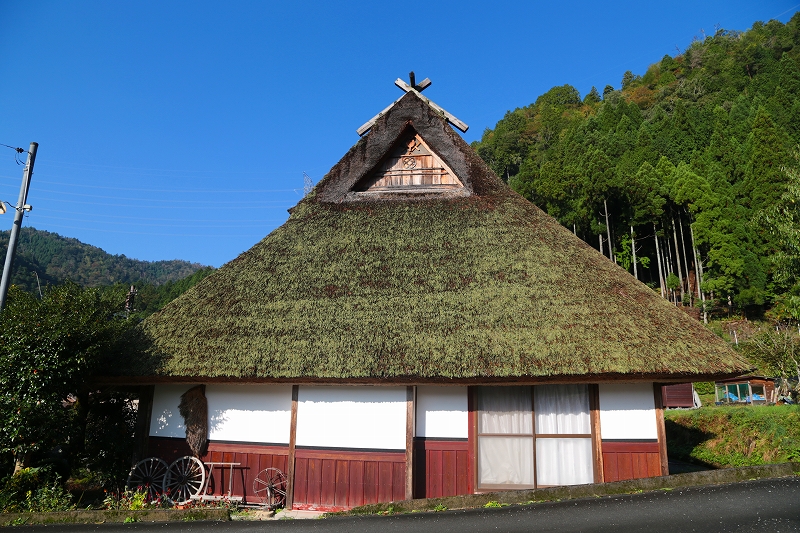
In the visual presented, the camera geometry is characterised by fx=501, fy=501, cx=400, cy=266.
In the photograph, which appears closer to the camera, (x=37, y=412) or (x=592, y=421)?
(x=37, y=412)

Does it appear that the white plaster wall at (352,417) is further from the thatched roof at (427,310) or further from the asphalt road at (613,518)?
the asphalt road at (613,518)

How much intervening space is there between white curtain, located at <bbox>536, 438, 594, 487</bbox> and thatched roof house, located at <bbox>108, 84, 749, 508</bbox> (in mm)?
34

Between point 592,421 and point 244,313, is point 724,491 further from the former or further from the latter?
point 244,313

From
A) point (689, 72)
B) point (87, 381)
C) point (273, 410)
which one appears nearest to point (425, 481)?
point (273, 410)

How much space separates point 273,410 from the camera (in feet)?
30.7

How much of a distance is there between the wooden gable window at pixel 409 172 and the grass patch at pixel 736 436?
1033 cm

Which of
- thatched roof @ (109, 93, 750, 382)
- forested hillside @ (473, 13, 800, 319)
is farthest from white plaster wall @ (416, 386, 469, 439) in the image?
forested hillside @ (473, 13, 800, 319)

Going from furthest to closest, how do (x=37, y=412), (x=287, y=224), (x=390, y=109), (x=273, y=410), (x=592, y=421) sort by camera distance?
1. (x=390, y=109)
2. (x=287, y=224)
3. (x=273, y=410)
4. (x=592, y=421)
5. (x=37, y=412)

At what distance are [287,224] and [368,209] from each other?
2.00m

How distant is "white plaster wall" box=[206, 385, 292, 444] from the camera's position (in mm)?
9312

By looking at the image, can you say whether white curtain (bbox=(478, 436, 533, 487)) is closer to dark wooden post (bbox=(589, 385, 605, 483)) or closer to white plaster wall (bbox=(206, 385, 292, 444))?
dark wooden post (bbox=(589, 385, 605, 483))

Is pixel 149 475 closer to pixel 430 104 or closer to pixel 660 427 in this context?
pixel 660 427

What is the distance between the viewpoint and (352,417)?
9.02 metres

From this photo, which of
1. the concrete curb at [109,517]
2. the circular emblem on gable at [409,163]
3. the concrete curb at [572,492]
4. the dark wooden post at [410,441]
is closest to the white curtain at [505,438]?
the dark wooden post at [410,441]
